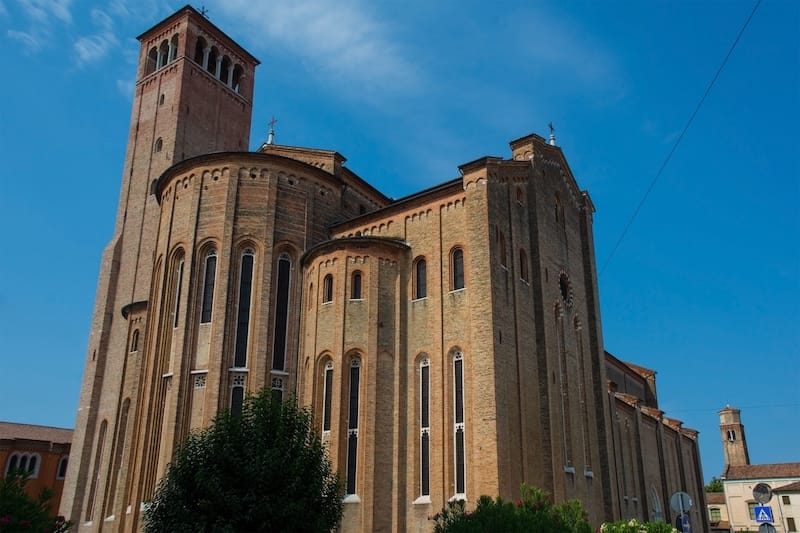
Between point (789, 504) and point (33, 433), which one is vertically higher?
point (33, 433)

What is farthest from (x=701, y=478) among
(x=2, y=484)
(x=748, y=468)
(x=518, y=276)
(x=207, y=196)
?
(x=2, y=484)

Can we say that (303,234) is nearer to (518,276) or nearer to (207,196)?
(207,196)

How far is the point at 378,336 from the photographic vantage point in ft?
73.9

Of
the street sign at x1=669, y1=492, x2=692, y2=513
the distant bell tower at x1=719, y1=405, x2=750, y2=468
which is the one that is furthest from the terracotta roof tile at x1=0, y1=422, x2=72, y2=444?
the distant bell tower at x1=719, y1=405, x2=750, y2=468

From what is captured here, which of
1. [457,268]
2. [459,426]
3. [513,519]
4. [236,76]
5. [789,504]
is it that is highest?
[236,76]

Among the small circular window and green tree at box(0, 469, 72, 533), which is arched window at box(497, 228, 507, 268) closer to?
the small circular window

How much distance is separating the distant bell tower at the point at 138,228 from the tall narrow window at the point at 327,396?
6325 mm

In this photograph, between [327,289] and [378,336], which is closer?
[378,336]

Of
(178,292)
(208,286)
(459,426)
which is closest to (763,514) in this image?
(459,426)

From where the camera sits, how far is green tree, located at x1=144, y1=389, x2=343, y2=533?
13.8 m

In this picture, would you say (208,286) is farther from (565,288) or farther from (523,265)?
(565,288)

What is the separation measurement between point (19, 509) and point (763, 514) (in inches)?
628

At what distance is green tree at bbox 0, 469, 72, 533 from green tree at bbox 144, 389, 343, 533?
95.1 inches

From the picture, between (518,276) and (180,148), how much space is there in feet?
61.8
